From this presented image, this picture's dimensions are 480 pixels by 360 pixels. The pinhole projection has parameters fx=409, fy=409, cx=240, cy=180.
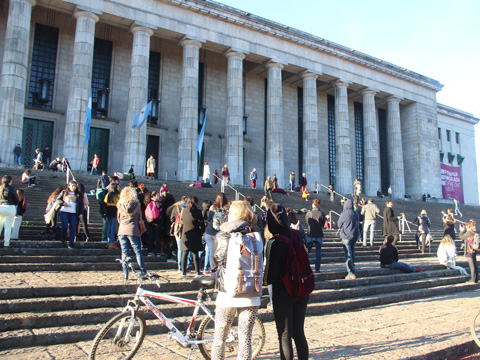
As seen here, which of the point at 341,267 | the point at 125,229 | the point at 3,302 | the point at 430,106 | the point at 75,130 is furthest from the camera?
the point at 430,106

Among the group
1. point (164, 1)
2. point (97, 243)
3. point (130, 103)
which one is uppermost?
point (164, 1)

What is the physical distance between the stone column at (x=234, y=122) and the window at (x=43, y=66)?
1048 cm

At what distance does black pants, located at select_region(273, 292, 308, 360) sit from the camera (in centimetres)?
409

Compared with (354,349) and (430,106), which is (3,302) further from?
(430,106)

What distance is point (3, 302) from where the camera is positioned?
5578mm

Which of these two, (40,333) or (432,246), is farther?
(432,246)

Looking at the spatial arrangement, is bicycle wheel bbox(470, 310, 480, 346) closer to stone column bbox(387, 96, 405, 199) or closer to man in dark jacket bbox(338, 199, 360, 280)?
man in dark jacket bbox(338, 199, 360, 280)

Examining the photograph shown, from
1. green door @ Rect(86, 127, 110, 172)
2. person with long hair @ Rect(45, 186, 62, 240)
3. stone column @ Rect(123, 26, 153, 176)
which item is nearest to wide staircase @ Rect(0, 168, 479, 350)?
person with long hair @ Rect(45, 186, 62, 240)

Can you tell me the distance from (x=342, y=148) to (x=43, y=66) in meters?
20.5

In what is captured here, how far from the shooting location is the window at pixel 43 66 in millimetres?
23188

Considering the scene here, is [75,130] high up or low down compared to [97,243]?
up

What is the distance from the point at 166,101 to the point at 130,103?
454 centimetres

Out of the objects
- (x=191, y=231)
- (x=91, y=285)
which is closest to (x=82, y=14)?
(x=191, y=231)

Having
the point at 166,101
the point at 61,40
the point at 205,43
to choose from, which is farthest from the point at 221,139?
the point at 61,40
